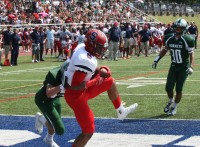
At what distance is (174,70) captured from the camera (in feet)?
34.5

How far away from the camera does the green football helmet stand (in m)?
10.1

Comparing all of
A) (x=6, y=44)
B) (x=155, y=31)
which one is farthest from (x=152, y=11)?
(x=6, y=44)

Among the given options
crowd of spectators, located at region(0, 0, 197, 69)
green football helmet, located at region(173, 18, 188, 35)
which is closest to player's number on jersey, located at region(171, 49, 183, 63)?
green football helmet, located at region(173, 18, 188, 35)

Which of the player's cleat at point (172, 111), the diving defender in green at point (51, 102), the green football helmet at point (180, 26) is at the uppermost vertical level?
the green football helmet at point (180, 26)

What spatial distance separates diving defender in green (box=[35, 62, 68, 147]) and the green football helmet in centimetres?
339

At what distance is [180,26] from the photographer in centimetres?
1018

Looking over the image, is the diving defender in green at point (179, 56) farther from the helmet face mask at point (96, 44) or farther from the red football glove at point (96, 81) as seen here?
the helmet face mask at point (96, 44)

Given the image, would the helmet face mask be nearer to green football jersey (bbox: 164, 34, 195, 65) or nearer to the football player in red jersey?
the football player in red jersey

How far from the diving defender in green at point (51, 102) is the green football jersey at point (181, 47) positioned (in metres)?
3.45

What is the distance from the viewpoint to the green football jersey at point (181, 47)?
34.0ft

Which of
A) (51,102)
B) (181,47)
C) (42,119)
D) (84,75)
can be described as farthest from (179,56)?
(84,75)

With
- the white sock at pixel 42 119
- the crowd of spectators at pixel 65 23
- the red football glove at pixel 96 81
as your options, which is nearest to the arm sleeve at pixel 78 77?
the red football glove at pixel 96 81

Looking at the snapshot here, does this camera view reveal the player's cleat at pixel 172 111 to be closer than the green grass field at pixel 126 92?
Yes

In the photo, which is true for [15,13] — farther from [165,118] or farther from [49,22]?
[165,118]
